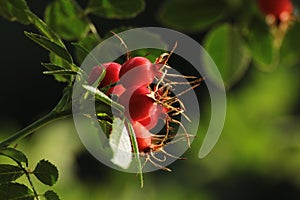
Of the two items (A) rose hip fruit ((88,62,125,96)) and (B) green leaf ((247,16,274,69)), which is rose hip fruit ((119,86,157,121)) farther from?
(B) green leaf ((247,16,274,69))

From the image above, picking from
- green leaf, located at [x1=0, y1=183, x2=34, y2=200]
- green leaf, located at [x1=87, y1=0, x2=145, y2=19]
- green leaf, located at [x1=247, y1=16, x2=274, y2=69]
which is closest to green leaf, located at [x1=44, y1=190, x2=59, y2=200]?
green leaf, located at [x1=0, y1=183, x2=34, y2=200]

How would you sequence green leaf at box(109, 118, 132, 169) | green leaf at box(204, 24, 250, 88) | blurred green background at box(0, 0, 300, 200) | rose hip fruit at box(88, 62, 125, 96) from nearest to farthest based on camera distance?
green leaf at box(109, 118, 132, 169), rose hip fruit at box(88, 62, 125, 96), green leaf at box(204, 24, 250, 88), blurred green background at box(0, 0, 300, 200)

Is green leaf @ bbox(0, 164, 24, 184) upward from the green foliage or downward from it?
downward

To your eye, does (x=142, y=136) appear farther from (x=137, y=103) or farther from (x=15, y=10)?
(x=15, y=10)

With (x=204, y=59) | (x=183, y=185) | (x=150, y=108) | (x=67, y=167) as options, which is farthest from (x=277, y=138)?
(x=150, y=108)

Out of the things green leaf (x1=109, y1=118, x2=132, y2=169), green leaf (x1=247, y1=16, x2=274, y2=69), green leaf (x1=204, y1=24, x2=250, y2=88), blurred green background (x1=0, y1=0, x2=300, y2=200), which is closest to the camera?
green leaf (x1=109, y1=118, x2=132, y2=169)

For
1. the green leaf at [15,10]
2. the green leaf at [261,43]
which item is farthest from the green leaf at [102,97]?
the green leaf at [261,43]
